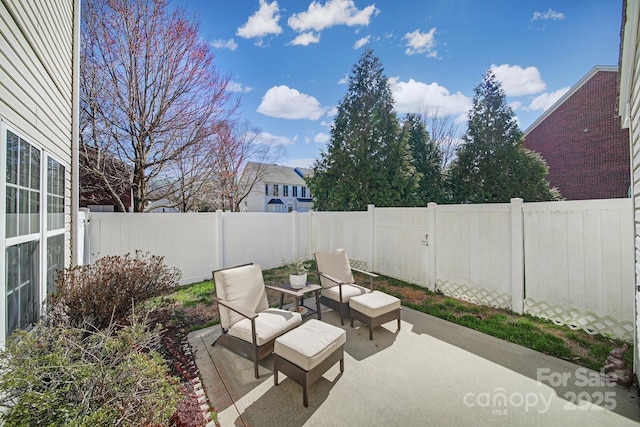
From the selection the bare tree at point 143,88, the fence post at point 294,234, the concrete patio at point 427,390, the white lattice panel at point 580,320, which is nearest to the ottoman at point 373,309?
the concrete patio at point 427,390

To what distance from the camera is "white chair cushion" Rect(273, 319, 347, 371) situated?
2522mm

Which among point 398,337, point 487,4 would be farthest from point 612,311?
point 487,4

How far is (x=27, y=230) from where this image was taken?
2236 mm

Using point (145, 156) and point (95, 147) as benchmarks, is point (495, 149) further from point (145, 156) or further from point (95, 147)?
point (95, 147)

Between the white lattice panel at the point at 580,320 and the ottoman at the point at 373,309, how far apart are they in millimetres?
2328

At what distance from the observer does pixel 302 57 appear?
322 inches

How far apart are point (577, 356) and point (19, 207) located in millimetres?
5942

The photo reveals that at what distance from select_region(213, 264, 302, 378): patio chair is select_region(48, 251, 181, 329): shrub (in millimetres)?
896

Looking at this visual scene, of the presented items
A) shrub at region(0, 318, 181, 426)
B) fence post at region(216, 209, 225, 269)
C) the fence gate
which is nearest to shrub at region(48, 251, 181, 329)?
shrub at region(0, 318, 181, 426)

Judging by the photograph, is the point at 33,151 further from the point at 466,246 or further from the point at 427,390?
the point at 466,246

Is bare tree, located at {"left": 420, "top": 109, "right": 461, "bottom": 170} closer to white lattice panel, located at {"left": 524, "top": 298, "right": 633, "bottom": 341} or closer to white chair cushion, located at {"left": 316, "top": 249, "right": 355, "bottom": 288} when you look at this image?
white lattice panel, located at {"left": 524, "top": 298, "right": 633, "bottom": 341}

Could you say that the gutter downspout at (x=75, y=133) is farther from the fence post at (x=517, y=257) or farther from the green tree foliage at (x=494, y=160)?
the green tree foliage at (x=494, y=160)

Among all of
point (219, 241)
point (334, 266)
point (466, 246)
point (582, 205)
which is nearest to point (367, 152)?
point (466, 246)

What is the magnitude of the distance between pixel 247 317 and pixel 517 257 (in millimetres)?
4377
